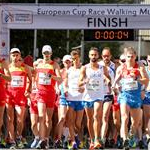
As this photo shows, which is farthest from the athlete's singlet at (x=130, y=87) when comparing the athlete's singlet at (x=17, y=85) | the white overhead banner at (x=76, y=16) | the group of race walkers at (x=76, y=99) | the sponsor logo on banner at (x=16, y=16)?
the sponsor logo on banner at (x=16, y=16)

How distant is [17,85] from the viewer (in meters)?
13.1

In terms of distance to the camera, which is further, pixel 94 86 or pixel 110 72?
pixel 110 72

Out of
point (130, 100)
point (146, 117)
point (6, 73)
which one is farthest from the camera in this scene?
point (146, 117)

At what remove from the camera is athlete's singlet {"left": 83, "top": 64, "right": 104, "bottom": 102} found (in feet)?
39.6

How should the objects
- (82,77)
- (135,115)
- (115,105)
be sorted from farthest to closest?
(115,105) < (82,77) < (135,115)

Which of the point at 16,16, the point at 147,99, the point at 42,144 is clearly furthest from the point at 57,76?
the point at 16,16

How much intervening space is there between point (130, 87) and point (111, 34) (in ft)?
24.3

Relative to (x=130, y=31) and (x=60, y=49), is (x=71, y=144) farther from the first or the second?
(x=60, y=49)

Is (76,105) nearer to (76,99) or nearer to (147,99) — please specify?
(76,99)

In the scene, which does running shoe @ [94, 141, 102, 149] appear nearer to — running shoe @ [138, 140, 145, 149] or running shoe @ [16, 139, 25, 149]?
running shoe @ [138, 140, 145, 149]

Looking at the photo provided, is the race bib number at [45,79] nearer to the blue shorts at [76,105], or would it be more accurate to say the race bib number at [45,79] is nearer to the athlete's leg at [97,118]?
the blue shorts at [76,105]

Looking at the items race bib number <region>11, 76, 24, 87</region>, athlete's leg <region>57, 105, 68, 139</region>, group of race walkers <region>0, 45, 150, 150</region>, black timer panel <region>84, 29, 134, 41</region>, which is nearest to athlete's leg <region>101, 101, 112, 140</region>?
group of race walkers <region>0, 45, 150, 150</region>

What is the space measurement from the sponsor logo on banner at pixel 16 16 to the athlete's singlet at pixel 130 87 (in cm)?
653

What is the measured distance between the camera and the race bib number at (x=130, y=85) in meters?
11.9
